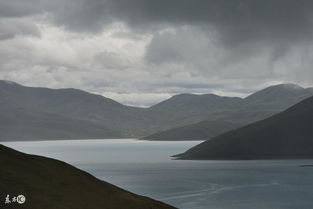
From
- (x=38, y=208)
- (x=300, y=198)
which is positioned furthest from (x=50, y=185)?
(x=300, y=198)

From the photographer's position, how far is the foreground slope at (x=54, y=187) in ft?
197

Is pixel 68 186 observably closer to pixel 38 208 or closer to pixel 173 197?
pixel 38 208

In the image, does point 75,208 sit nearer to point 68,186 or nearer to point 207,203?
point 68,186

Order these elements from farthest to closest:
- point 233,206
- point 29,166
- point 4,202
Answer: point 233,206, point 29,166, point 4,202

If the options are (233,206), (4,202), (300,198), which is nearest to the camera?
(4,202)

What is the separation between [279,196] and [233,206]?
32.3 metres

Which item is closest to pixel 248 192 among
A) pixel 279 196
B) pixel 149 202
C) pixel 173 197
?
pixel 279 196

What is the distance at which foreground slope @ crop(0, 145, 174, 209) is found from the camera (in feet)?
197

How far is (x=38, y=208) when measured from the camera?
54.8 m

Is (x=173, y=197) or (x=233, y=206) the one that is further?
(x=173, y=197)

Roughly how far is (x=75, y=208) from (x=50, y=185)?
9.11 metres

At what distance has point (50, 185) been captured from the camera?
222ft

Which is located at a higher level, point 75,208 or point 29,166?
point 29,166

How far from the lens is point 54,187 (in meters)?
67.6
